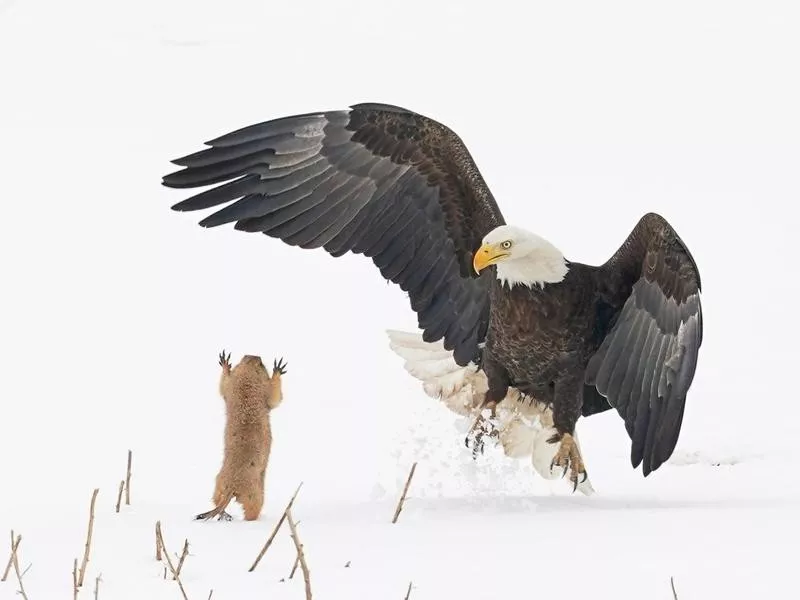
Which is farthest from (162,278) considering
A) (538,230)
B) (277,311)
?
(538,230)

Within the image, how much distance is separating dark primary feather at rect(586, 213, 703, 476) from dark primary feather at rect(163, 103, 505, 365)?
60 centimetres

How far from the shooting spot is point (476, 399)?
6160 mm

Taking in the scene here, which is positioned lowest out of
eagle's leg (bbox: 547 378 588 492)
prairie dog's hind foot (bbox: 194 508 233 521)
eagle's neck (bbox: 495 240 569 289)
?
prairie dog's hind foot (bbox: 194 508 233 521)

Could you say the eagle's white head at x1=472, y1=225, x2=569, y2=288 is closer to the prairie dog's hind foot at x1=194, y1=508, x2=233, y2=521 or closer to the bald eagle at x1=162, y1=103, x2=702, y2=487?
the bald eagle at x1=162, y1=103, x2=702, y2=487

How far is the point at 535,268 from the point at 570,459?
29.0 inches

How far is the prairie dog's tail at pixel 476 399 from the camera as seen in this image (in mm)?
5805

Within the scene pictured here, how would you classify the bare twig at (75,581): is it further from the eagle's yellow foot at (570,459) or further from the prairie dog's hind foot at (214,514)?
the eagle's yellow foot at (570,459)

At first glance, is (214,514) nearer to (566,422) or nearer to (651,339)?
(566,422)

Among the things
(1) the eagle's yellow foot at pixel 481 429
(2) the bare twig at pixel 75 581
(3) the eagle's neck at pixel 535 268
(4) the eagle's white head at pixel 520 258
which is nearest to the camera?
(2) the bare twig at pixel 75 581

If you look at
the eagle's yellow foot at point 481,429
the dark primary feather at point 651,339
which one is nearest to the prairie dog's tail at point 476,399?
the eagle's yellow foot at point 481,429

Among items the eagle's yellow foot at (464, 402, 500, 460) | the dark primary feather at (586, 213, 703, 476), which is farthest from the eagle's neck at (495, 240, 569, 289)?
the eagle's yellow foot at (464, 402, 500, 460)

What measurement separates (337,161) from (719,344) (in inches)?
142

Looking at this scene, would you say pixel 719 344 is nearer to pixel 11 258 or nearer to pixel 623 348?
pixel 623 348

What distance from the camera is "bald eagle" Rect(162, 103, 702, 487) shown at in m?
5.37
